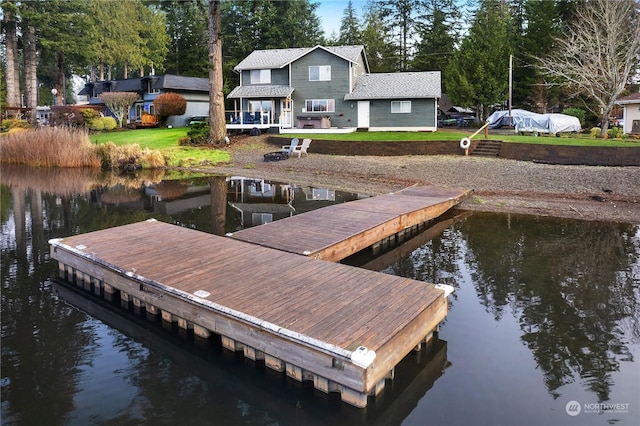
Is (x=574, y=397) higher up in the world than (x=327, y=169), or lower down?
lower down

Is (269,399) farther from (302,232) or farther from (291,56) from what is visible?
(291,56)

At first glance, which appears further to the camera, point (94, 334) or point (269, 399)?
point (94, 334)

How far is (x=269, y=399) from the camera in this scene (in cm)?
533

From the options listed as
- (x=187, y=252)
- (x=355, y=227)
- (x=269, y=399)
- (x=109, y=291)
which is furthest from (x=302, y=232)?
(x=269, y=399)

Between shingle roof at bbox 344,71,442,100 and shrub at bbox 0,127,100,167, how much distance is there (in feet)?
57.8

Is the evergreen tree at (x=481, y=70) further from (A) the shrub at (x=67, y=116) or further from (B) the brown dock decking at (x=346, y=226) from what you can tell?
(A) the shrub at (x=67, y=116)

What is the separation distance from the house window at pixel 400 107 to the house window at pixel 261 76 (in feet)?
31.1

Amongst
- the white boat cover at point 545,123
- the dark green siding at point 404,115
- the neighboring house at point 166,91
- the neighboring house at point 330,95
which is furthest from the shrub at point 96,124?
the white boat cover at point 545,123

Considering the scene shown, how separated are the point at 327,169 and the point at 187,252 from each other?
14810 mm

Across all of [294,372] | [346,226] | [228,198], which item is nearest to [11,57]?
[228,198]

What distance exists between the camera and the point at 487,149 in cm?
2395

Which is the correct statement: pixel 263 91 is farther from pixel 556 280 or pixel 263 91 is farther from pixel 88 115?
pixel 556 280

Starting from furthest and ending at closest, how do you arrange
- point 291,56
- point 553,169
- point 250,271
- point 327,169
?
point 291,56
point 327,169
point 553,169
point 250,271

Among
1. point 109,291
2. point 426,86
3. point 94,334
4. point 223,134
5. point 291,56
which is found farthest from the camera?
point 291,56
